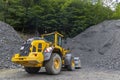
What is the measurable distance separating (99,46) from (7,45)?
7050 mm

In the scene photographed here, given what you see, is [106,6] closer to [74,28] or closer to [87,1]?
[87,1]

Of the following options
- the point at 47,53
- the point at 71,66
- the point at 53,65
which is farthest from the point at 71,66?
the point at 47,53

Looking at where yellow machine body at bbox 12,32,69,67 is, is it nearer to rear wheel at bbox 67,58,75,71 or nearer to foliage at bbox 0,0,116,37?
rear wheel at bbox 67,58,75,71

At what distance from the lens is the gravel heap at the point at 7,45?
1736cm

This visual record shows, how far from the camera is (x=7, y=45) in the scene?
19.5 m

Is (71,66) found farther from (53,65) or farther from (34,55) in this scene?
(34,55)

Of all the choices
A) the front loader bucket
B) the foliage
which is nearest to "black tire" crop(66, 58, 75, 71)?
the front loader bucket

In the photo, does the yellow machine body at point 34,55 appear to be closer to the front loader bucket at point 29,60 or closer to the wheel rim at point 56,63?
the front loader bucket at point 29,60

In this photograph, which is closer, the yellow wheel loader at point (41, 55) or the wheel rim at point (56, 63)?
the yellow wheel loader at point (41, 55)

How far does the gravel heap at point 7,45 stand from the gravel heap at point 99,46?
4.43 m

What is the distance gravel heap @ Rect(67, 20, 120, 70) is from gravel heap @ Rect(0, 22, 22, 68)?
4.43 meters

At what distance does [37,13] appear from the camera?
969 inches

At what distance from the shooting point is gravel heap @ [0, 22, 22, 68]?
17.4 m

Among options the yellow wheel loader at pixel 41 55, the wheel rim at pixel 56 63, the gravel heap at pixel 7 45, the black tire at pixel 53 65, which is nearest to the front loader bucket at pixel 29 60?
the yellow wheel loader at pixel 41 55
